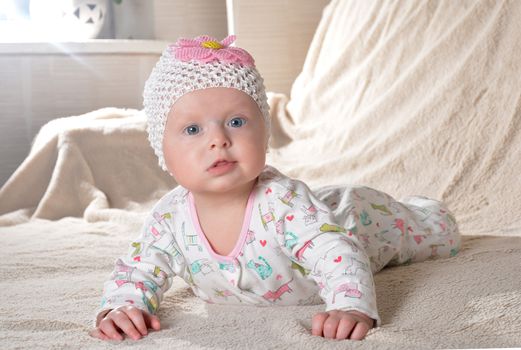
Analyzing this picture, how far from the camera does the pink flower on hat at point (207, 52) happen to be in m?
1.01

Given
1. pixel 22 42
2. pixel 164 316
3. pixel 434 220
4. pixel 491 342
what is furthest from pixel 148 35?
pixel 491 342

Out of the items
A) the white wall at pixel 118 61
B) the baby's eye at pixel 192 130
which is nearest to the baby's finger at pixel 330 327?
the baby's eye at pixel 192 130

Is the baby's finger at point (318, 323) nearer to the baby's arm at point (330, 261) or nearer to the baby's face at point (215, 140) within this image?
the baby's arm at point (330, 261)

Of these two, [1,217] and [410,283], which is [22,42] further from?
[410,283]

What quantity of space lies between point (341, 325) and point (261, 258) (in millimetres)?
181

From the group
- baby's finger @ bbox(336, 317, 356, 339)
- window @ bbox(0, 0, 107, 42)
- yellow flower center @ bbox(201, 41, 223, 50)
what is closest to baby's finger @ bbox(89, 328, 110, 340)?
baby's finger @ bbox(336, 317, 356, 339)

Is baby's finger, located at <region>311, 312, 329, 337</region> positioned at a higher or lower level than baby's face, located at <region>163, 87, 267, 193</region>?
lower

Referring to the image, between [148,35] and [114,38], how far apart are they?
17 cm

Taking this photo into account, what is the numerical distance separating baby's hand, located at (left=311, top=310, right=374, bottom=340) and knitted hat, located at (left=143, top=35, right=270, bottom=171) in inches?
11.2

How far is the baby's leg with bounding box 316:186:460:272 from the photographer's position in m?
1.21

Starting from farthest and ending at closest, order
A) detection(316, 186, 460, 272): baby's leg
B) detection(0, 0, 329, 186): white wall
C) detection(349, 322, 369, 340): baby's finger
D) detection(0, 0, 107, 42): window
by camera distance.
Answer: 1. detection(0, 0, 107, 42): window
2. detection(0, 0, 329, 186): white wall
3. detection(316, 186, 460, 272): baby's leg
4. detection(349, 322, 369, 340): baby's finger

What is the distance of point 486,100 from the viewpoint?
177 centimetres

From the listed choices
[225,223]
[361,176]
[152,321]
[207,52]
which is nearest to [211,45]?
[207,52]

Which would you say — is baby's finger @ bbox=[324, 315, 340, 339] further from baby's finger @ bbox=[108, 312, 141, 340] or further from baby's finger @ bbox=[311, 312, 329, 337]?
baby's finger @ bbox=[108, 312, 141, 340]
